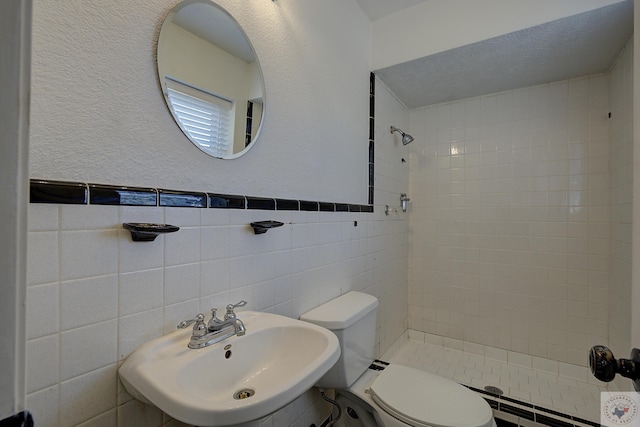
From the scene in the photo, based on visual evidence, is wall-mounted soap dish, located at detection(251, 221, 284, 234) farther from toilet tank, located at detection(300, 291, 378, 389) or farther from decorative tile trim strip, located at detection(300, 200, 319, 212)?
toilet tank, located at detection(300, 291, 378, 389)

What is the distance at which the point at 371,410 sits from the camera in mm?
1381

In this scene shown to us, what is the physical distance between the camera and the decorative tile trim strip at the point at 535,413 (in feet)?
4.86

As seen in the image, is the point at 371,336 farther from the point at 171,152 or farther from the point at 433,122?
the point at 433,122

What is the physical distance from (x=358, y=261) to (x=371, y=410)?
0.79 m

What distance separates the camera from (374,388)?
53.3 inches

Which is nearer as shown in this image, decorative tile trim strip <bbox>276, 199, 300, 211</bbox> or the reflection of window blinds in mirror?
the reflection of window blinds in mirror

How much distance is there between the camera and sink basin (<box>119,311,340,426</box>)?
604 mm

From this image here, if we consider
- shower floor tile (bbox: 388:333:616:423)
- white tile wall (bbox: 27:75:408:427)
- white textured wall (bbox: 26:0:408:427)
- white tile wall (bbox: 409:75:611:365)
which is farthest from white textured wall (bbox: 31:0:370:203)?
shower floor tile (bbox: 388:333:616:423)

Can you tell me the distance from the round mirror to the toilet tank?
0.83 m

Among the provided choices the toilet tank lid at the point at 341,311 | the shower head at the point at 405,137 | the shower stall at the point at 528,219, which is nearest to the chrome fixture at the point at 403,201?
the shower stall at the point at 528,219

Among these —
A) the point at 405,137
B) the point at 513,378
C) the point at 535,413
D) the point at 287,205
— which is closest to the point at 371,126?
the point at 405,137

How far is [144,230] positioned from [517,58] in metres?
2.28

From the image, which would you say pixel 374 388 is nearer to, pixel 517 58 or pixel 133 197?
pixel 133 197

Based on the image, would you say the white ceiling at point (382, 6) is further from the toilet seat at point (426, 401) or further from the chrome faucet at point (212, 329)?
the toilet seat at point (426, 401)
